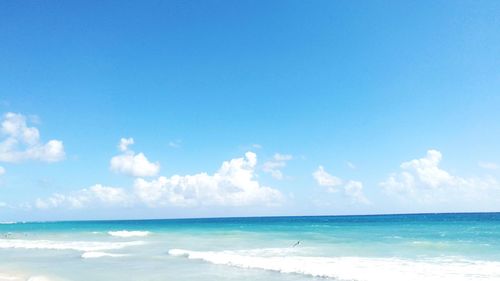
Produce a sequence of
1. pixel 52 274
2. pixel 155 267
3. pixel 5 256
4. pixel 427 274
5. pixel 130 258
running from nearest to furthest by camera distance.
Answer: pixel 427 274 < pixel 52 274 < pixel 155 267 < pixel 130 258 < pixel 5 256

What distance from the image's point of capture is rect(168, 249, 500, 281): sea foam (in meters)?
16.0

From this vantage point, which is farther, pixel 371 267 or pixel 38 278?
pixel 371 267

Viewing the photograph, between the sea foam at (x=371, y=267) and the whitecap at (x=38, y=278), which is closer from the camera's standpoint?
the sea foam at (x=371, y=267)

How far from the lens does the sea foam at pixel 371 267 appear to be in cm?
1600

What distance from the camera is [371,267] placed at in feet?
60.2

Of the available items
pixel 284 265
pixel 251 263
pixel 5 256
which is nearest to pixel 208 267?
pixel 251 263

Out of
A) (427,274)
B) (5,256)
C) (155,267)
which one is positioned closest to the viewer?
(427,274)

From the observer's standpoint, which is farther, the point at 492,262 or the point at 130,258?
the point at 130,258

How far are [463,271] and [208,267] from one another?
11391mm

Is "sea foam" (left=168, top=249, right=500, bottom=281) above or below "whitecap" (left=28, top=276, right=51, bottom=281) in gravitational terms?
above

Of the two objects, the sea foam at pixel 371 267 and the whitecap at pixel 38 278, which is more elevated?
the sea foam at pixel 371 267

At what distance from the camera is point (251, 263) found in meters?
20.1

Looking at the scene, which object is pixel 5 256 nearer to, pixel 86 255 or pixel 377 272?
pixel 86 255

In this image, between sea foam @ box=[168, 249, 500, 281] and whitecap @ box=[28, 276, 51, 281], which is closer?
sea foam @ box=[168, 249, 500, 281]
